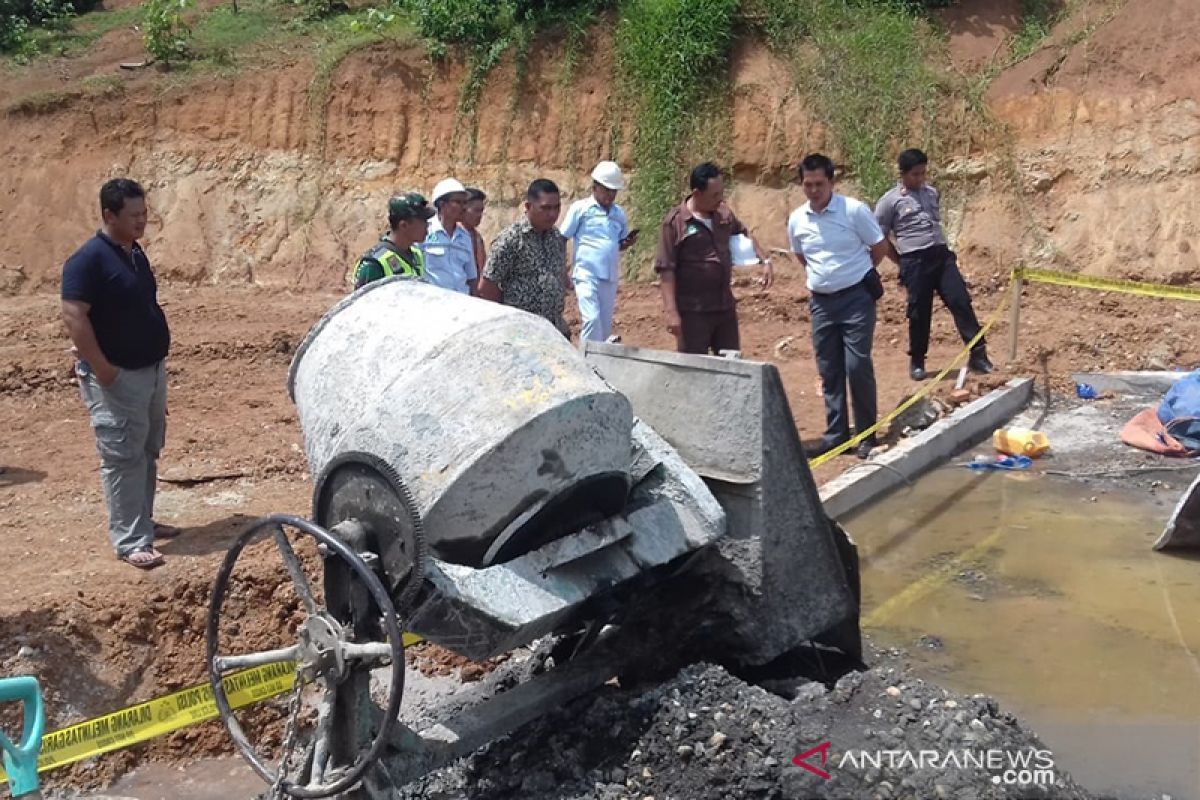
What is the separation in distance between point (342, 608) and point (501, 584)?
487 millimetres

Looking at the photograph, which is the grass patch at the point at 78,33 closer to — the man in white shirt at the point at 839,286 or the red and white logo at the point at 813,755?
the man in white shirt at the point at 839,286

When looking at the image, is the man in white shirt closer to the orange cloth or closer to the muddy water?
the muddy water

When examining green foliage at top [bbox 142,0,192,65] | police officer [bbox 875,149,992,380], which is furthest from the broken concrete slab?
green foliage at top [bbox 142,0,192,65]

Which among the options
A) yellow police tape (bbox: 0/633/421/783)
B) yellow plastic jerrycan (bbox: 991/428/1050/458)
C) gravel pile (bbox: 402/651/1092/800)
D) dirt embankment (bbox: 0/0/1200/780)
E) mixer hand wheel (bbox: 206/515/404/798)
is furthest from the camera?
yellow plastic jerrycan (bbox: 991/428/1050/458)

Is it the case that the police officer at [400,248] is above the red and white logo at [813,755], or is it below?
above

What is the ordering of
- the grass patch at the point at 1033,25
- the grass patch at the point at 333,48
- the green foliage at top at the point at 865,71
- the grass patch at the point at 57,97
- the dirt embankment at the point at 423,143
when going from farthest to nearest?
the grass patch at the point at 57,97 < the grass patch at the point at 333,48 < the grass patch at the point at 1033,25 < the green foliage at top at the point at 865,71 < the dirt embankment at the point at 423,143

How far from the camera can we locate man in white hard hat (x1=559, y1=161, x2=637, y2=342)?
7.95m

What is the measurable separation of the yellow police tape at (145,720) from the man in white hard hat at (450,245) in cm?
337

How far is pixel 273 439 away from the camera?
9.24 meters

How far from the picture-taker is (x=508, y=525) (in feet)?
13.0

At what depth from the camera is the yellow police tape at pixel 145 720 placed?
477 cm

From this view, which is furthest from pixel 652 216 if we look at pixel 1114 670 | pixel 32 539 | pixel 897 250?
pixel 1114 670

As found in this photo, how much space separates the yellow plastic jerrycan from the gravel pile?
4.35m

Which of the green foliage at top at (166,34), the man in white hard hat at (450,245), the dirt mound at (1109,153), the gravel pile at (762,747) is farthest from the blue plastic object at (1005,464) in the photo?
the green foliage at top at (166,34)
